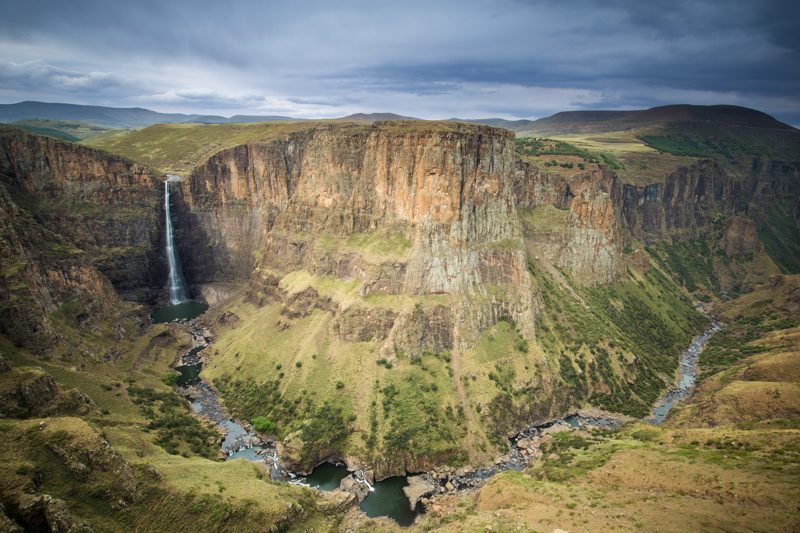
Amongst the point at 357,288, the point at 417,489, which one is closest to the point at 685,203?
the point at 357,288

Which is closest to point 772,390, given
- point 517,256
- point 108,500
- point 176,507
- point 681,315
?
point 517,256

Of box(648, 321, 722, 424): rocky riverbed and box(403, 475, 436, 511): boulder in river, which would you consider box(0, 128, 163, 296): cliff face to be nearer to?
box(403, 475, 436, 511): boulder in river

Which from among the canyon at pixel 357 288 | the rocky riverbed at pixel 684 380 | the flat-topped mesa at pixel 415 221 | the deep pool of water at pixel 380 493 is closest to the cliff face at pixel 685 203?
the canyon at pixel 357 288

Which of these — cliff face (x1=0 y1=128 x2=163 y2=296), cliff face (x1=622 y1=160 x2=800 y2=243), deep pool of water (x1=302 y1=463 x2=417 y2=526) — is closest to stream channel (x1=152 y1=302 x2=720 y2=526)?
deep pool of water (x1=302 y1=463 x2=417 y2=526)

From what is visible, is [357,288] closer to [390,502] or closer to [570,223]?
[390,502]

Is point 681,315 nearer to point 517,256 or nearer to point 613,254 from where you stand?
point 613,254
